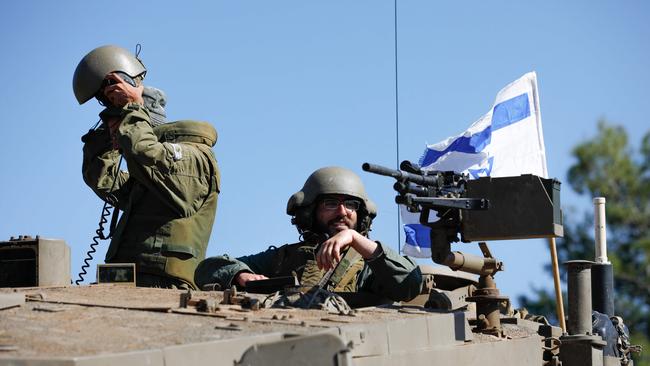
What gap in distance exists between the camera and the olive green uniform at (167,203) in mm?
11602

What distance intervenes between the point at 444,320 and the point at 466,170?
8.87 meters

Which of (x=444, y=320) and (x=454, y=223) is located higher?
(x=454, y=223)

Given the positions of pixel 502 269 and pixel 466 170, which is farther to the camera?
pixel 466 170

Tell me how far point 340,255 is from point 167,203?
8.05ft

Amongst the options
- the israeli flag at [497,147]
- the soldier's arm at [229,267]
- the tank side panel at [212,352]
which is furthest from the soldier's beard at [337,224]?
the israeli flag at [497,147]

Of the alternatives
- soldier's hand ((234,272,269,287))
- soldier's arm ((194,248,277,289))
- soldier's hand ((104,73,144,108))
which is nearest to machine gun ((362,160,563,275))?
soldier's hand ((234,272,269,287))

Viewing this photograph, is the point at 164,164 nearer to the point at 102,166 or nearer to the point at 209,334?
the point at 102,166

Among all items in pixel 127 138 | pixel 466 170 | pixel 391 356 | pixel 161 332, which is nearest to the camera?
pixel 161 332

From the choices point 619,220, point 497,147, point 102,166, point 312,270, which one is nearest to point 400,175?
point 312,270

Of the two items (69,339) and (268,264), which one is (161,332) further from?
(268,264)

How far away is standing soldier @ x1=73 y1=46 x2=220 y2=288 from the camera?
38.5 feet

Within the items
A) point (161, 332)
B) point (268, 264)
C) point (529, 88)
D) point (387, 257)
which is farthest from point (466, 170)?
point (161, 332)

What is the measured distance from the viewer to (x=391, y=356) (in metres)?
7.73

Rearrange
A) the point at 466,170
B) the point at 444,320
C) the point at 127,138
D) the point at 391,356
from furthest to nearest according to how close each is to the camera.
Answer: the point at 466,170 < the point at 127,138 < the point at 444,320 < the point at 391,356
